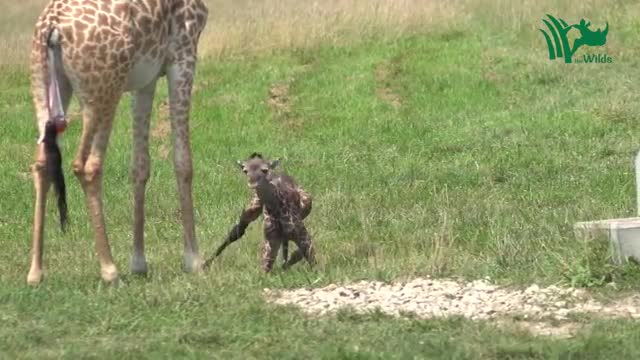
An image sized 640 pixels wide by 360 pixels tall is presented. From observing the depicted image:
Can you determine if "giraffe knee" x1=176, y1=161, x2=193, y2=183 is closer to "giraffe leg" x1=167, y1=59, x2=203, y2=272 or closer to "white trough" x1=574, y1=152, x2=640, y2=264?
"giraffe leg" x1=167, y1=59, x2=203, y2=272

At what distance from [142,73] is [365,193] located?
12.3ft

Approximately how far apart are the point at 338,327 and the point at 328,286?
1.00 metres

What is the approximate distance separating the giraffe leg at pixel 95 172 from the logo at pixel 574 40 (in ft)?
33.7

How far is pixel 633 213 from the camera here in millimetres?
9055

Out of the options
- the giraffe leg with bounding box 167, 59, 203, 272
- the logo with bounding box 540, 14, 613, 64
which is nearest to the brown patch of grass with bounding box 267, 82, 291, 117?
the logo with bounding box 540, 14, 613, 64

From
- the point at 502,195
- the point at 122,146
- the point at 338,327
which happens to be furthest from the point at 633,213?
the point at 122,146

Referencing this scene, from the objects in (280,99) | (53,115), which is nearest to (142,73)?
(53,115)

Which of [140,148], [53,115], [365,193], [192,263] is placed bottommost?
[365,193]

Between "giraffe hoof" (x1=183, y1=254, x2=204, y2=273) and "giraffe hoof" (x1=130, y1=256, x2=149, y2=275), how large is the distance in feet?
0.87

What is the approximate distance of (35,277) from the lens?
743 cm

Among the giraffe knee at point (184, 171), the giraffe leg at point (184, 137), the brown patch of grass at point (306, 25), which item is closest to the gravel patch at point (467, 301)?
the giraffe leg at point (184, 137)

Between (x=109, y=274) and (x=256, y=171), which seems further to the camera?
(x=256, y=171)

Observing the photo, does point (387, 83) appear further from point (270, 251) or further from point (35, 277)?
point (35, 277)

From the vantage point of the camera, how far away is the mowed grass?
5.97m
